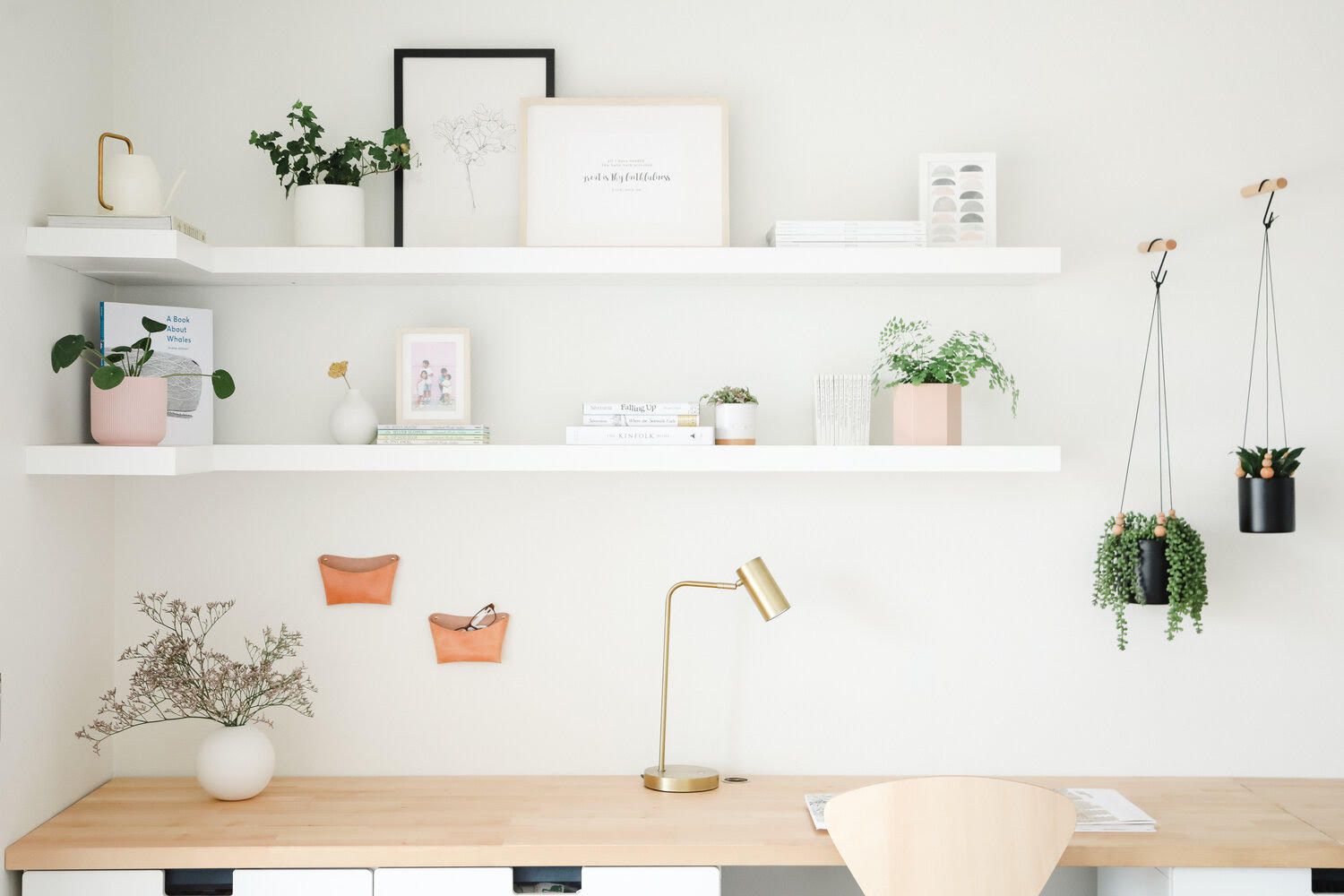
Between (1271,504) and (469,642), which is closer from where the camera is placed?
(1271,504)

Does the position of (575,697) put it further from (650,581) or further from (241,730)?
(241,730)

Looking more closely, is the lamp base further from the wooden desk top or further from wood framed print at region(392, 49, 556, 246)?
wood framed print at region(392, 49, 556, 246)

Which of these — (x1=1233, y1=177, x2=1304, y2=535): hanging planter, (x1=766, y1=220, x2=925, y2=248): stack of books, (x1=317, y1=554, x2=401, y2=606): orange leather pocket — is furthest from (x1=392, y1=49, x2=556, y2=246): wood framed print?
(x1=1233, y1=177, x2=1304, y2=535): hanging planter

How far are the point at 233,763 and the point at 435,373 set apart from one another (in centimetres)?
92

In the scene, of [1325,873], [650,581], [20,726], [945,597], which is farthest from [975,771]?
[20,726]

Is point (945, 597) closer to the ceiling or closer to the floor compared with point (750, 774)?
closer to the ceiling

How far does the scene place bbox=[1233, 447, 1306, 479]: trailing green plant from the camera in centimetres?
229

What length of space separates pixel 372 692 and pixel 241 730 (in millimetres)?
310

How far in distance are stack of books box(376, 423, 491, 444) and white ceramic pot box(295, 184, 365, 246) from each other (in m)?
0.43

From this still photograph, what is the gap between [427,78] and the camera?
7.92 feet

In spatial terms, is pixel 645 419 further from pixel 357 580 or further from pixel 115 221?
pixel 115 221

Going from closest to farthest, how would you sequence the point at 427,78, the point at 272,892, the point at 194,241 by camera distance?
the point at 272,892
the point at 194,241
the point at 427,78

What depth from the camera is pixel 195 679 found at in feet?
7.25

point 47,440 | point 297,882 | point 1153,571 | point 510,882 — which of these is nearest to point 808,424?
point 1153,571
